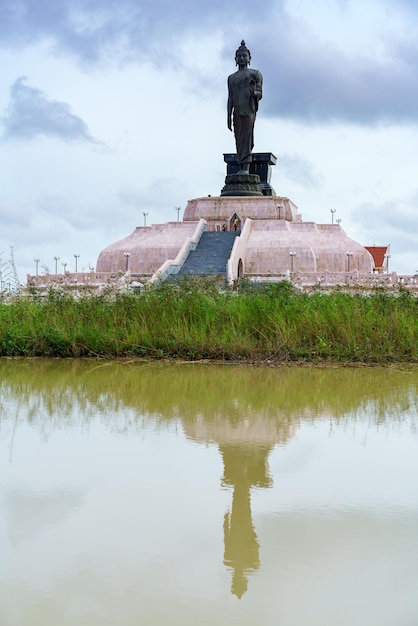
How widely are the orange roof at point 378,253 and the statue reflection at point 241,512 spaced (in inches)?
1448

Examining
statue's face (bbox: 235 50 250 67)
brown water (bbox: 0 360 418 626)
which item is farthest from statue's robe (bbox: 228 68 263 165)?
brown water (bbox: 0 360 418 626)

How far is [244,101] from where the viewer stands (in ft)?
103

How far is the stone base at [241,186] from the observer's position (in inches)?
1291

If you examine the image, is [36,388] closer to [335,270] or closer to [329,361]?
[329,361]

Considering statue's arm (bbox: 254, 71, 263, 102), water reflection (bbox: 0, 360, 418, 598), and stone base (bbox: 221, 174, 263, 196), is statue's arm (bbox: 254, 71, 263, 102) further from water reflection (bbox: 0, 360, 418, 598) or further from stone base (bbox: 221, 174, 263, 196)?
water reflection (bbox: 0, 360, 418, 598)

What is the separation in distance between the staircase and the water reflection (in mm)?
15667

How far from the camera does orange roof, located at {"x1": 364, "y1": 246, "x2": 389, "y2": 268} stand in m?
41.5

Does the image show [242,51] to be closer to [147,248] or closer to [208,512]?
[147,248]

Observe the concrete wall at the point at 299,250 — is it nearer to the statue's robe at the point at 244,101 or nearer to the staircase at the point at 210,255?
the staircase at the point at 210,255

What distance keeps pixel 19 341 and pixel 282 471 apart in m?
7.48

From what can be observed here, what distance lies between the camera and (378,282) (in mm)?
22453

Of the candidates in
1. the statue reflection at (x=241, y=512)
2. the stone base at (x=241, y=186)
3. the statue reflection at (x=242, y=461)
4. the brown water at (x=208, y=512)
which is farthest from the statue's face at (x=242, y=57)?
the statue reflection at (x=241, y=512)

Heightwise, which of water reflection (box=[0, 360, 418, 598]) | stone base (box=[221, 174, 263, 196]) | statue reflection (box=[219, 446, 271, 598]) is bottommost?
A: statue reflection (box=[219, 446, 271, 598])

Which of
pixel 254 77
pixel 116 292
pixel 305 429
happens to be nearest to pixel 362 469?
pixel 305 429
